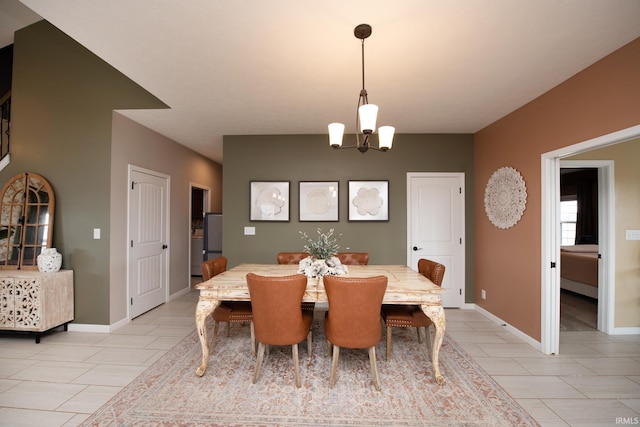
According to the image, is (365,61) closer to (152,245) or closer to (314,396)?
(314,396)

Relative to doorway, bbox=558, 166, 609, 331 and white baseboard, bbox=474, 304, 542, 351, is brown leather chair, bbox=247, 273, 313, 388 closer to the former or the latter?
white baseboard, bbox=474, 304, 542, 351

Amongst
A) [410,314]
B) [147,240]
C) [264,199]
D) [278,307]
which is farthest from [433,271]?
[147,240]

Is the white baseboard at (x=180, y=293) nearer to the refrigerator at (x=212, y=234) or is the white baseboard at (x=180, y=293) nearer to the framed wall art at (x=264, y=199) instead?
the refrigerator at (x=212, y=234)

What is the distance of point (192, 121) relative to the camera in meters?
3.68

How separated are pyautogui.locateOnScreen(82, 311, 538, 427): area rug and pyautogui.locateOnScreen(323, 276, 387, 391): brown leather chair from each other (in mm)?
197

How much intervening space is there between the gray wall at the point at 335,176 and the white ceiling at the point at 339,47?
0.86 meters

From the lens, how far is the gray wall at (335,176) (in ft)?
13.6

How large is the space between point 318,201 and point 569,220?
7.03 metres

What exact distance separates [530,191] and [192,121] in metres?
4.17

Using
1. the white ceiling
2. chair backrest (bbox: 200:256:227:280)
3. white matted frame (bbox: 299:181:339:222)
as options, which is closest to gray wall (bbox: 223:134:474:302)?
white matted frame (bbox: 299:181:339:222)

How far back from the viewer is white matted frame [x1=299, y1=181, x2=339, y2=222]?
415 centimetres

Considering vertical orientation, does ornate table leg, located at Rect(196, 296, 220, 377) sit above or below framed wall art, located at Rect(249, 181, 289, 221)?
below

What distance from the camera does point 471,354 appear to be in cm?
268

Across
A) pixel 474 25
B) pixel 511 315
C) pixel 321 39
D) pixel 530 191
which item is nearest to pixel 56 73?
pixel 321 39
